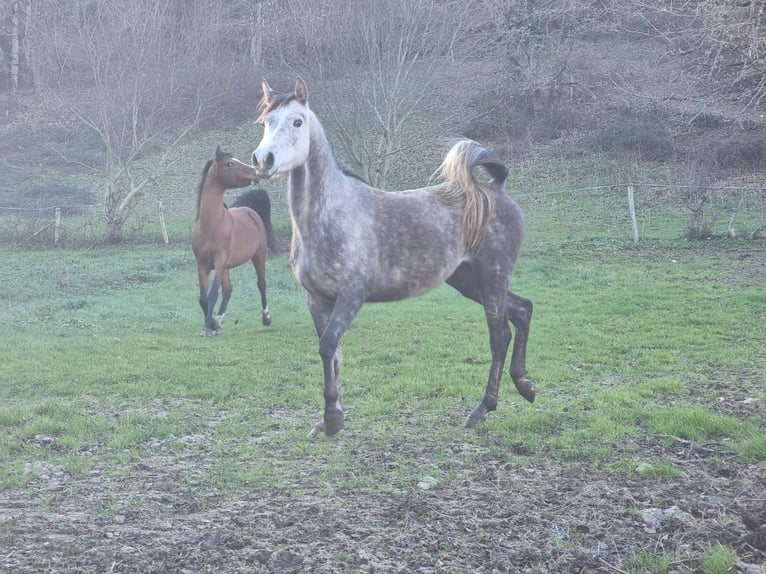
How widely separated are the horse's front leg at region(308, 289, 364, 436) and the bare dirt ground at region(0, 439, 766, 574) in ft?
1.84

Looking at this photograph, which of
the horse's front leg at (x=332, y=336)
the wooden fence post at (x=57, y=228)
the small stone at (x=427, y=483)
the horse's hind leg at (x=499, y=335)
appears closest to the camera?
the small stone at (x=427, y=483)

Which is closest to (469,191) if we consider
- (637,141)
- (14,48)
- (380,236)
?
(380,236)

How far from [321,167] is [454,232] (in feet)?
3.73

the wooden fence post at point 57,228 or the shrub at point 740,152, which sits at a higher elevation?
the shrub at point 740,152

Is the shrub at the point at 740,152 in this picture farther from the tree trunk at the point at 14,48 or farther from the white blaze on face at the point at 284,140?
the tree trunk at the point at 14,48

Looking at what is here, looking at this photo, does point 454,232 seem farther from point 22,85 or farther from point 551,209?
point 22,85

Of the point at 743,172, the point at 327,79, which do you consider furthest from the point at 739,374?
the point at 743,172

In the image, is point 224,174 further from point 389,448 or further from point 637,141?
point 637,141

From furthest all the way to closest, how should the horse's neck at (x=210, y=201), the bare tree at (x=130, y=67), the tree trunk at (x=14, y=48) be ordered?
1. the tree trunk at (x=14, y=48)
2. the bare tree at (x=130, y=67)
3. the horse's neck at (x=210, y=201)

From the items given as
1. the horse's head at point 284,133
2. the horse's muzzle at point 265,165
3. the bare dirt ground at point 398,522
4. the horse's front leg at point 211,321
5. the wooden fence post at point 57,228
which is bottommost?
the wooden fence post at point 57,228

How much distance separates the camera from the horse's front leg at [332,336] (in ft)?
16.5

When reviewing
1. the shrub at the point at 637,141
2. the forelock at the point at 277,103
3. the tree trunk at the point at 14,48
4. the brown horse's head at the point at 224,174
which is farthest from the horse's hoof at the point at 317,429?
the tree trunk at the point at 14,48

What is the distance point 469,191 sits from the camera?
5703 millimetres

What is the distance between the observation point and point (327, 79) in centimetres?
1866
